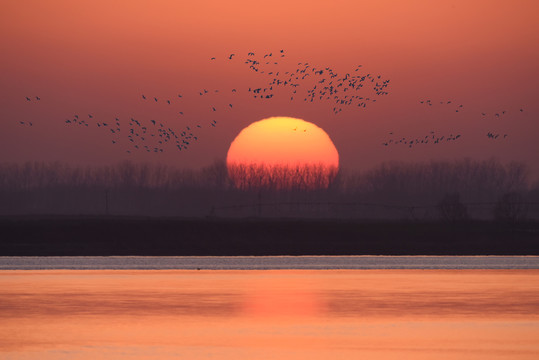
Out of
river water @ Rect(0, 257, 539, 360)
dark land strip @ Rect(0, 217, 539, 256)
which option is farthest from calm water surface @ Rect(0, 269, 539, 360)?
dark land strip @ Rect(0, 217, 539, 256)

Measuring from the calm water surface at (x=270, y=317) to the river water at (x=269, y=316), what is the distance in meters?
0.02

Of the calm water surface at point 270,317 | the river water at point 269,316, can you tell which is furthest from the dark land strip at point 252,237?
the calm water surface at point 270,317

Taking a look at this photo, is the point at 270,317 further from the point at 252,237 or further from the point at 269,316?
the point at 252,237

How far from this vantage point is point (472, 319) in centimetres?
1920

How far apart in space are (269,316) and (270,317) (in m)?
0.16

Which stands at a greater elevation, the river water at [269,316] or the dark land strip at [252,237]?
the dark land strip at [252,237]

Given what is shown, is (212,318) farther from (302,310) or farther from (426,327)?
(426,327)

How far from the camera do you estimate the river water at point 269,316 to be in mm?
15508

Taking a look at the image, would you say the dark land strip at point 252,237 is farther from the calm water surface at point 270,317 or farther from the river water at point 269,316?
the calm water surface at point 270,317

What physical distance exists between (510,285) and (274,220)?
44791 mm

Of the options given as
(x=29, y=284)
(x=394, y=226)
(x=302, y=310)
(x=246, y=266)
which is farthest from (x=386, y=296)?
(x=394, y=226)

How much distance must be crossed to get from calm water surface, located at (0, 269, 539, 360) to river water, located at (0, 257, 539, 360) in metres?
0.02

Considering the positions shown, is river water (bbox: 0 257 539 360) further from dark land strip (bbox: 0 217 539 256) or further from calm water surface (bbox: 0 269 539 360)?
dark land strip (bbox: 0 217 539 256)

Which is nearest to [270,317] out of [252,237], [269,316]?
[269,316]
